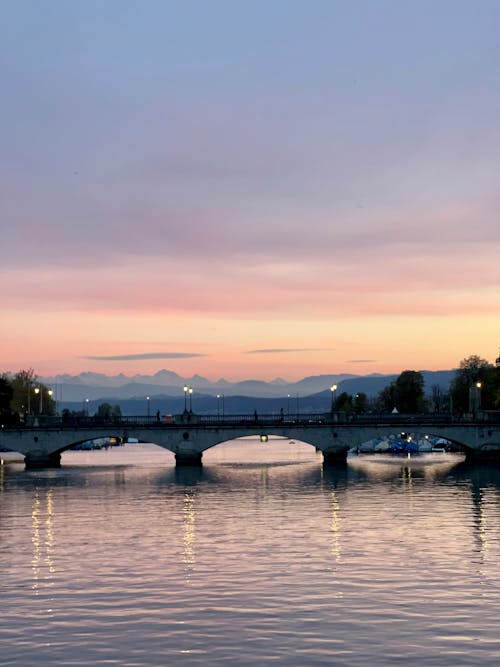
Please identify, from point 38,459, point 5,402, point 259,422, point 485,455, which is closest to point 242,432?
point 259,422

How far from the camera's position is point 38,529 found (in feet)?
195

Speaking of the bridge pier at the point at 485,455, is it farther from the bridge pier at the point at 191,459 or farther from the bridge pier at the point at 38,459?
the bridge pier at the point at 38,459

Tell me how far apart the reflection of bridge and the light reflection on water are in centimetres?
5040

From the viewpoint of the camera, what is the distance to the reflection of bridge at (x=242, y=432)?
130375 mm

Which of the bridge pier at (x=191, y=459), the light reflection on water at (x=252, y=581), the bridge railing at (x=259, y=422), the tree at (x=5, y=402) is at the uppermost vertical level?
the tree at (x=5, y=402)

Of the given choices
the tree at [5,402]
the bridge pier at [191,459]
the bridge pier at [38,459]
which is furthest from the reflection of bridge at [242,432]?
the tree at [5,402]

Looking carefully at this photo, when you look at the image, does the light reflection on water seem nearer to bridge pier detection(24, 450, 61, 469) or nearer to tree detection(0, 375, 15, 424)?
bridge pier detection(24, 450, 61, 469)

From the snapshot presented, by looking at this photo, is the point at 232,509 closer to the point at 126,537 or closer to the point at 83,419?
the point at 126,537

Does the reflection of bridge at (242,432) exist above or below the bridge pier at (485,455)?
above

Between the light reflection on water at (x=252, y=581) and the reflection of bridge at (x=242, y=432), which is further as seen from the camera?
the reflection of bridge at (x=242, y=432)

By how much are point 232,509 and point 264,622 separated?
3932 centimetres

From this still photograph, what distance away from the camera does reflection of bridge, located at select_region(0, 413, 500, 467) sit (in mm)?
130375

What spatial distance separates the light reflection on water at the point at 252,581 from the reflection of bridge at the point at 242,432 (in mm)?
50402

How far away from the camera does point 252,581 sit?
38.7 m
